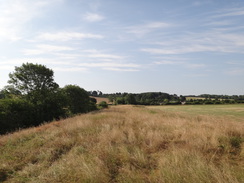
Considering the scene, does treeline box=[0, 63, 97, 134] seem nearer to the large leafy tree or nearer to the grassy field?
the large leafy tree

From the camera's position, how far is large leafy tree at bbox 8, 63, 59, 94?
24.9 m

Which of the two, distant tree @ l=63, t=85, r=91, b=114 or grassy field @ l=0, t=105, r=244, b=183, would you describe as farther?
distant tree @ l=63, t=85, r=91, b=114

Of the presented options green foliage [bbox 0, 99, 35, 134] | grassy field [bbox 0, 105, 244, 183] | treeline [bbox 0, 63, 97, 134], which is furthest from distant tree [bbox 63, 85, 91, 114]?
grassy field [bbox 0, 105, 244, 183]

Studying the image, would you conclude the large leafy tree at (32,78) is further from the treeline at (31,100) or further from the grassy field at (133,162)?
the grassy field at (133,162)

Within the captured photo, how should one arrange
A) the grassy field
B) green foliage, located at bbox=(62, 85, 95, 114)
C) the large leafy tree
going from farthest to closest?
green foliage, located at bbox=(62, 85, 95, 114), the large leafy tree, the grassy field

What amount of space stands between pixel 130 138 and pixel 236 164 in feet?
11.9

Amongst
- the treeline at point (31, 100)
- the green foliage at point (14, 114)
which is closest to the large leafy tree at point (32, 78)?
the treeline at point (31, 100)

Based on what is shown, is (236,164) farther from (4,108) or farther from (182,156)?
(4,108)

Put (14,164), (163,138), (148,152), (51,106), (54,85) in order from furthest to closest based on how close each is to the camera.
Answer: (54,85) → (51,106) → (163,138) → (148,152) → (14,164)

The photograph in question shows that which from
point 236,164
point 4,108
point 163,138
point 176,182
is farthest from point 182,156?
point 4,108

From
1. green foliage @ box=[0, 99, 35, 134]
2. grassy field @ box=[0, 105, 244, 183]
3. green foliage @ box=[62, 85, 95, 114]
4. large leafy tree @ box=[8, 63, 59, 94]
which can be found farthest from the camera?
green foliage @ box=[62, 85, 95, 114]

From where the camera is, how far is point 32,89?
2594cm

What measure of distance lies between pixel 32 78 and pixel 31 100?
452cm

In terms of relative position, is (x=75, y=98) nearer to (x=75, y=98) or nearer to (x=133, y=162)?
(x=75, y=98)
